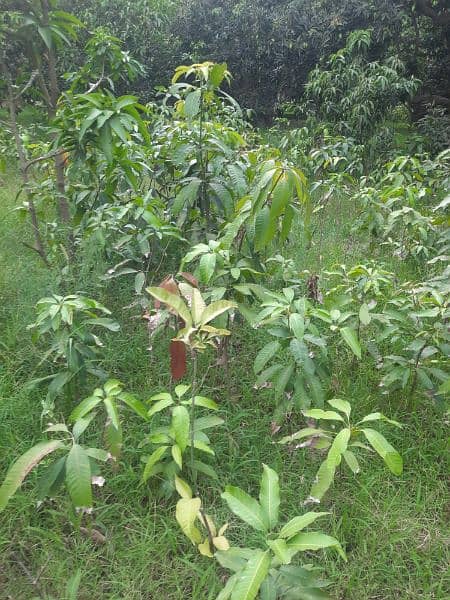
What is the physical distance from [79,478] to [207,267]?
756 mm

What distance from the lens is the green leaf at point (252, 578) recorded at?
1.00m

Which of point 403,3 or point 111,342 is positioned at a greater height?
point 403,3

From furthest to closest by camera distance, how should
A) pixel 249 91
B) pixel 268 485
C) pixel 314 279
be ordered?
1. pixel 249 91
2. pixel 314 279
3. pixel 268 485

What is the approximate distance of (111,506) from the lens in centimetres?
163

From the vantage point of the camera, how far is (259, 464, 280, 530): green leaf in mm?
1178

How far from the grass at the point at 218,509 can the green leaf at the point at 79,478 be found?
26cm

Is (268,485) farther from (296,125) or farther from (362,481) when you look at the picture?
(296,125)

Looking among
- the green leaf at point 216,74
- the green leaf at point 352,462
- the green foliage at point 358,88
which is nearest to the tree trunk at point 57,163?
the green leaf at point 216,74

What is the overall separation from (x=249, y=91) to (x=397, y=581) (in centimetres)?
795

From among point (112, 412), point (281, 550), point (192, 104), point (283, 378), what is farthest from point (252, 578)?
point (192, 104)

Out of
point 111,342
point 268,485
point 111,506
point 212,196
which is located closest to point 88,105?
point 212,196

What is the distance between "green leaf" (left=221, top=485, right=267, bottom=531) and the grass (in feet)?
1.16

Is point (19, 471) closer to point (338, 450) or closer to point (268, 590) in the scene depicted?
point (268, 590)

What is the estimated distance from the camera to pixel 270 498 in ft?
4.00
